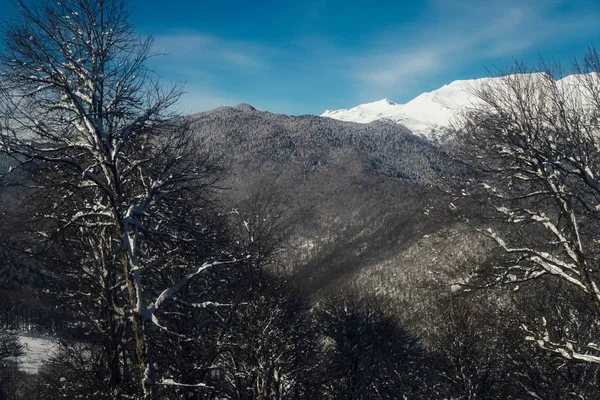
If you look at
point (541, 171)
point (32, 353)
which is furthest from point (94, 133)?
point (32, 353)

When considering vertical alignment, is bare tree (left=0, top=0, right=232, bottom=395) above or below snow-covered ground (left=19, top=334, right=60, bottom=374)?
above

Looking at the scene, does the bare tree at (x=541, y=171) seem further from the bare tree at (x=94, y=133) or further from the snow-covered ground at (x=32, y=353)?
the snow-covered ground at (x=32, y=353)

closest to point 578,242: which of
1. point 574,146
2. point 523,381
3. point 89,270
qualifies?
point 574,146

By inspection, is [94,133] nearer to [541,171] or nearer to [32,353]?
[541,171]

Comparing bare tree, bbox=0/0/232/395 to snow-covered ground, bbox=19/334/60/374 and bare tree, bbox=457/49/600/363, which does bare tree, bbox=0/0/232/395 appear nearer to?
bare tree, bbox=457/49/600/363

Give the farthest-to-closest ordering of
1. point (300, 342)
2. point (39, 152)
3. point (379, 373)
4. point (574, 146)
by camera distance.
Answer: point (379, 373) < point (300, 342) < point (574, 146) < point (39, 152)

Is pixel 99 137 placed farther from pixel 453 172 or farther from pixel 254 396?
pixel 254 396

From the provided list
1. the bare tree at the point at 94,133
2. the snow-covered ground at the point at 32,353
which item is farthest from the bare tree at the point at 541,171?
the snow-covered ground at the point at 32,353

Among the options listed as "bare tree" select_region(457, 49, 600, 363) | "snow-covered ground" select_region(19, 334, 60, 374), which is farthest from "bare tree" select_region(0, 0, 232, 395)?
"snow-covered ground" select_region(19, 334, 60, 374)
